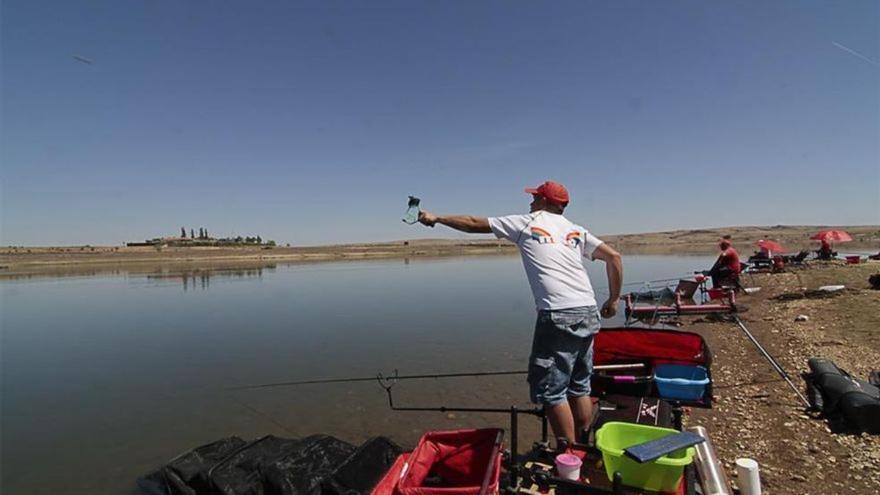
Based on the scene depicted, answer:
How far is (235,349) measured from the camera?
11148 mm

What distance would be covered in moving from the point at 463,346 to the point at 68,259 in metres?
57.8

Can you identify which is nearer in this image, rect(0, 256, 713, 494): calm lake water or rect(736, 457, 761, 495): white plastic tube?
rect(736, 457, 761, 495): white plastic tube

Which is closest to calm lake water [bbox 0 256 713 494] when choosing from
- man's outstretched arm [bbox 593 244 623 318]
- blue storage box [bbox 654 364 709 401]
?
blue storage box [bbox 654 364 709 401]

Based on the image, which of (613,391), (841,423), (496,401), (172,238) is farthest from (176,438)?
(172,238)

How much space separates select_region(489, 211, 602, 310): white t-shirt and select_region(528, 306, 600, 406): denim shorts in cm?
9

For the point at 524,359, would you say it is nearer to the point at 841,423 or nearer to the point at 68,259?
the point at 841,423

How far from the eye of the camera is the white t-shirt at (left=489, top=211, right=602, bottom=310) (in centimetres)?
383

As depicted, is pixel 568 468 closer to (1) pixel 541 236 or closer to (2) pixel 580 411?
(2) pixel 580 411

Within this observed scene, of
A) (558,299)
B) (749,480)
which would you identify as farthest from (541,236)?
(749,480)

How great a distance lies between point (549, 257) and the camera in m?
3.89

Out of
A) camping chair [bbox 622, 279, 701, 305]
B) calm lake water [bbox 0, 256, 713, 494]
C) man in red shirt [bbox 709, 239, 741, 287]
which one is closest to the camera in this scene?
calm lake water [bbox 0, 256, 713, 494]

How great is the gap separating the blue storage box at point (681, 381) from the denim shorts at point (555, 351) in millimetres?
2357

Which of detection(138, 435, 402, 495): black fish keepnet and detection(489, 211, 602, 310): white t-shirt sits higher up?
detection(489, 211, 602, 310): white t-shirt

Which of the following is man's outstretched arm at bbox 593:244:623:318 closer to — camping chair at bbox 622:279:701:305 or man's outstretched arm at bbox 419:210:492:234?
man's outstretched arm at bbox 419:210:492:234
